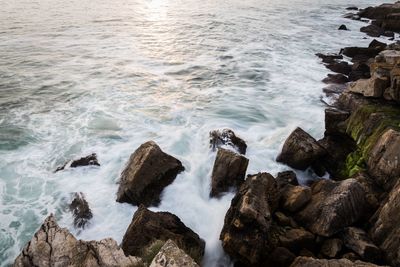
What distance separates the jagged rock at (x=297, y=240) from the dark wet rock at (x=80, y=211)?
574 cm

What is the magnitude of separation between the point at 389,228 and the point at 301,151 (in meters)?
4.44

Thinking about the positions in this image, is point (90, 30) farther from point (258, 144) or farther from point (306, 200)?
point (306, 200)

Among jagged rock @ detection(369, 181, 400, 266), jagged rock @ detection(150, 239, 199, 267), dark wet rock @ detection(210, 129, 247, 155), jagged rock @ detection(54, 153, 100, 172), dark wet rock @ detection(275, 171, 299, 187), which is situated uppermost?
jagged rock @ detection(150, 239, 199, 267)

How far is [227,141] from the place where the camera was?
13922 millimetres

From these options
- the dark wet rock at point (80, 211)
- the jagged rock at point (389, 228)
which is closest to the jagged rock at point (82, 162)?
the dark wet rock at point (80, 211)

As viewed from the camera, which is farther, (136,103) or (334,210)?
(136,103)

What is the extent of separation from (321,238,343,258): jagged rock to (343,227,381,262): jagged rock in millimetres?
197

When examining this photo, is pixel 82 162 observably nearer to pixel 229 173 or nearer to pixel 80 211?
pixel 80 211

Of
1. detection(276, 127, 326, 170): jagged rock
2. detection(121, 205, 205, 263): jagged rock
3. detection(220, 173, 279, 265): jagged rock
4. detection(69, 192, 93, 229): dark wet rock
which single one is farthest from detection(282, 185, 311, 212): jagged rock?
detection(69, 192, 93, 229): dark wet rock

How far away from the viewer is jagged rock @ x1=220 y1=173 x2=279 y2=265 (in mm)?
8344

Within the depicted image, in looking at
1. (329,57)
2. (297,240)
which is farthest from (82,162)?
(329,57)

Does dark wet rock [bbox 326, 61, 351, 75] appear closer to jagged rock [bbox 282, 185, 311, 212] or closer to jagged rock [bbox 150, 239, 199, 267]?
jagged rock [bbox 282, 185, 311, 212]

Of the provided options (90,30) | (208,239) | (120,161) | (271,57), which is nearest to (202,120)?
(120,161)

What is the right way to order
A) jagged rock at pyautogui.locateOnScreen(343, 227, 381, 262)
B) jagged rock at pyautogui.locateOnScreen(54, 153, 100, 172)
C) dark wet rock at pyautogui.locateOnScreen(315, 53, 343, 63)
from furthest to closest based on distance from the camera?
1. dark wet rock at pyautogui.locateOnScreen(315, 53, 343, 63)
2. jagged rock at pyautogui.locateOnScreen(54, 153, 100, 172)
3. jagged rock at pyautogui.locateOnScreen(343, 227, 381, 262)
